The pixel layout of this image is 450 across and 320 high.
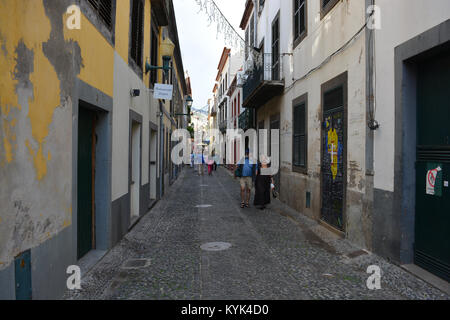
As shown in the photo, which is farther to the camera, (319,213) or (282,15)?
(282,15)

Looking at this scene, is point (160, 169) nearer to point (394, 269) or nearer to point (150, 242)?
point (150, 242)

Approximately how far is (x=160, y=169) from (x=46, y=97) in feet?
30.0

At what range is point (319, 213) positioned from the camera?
26.6 feet

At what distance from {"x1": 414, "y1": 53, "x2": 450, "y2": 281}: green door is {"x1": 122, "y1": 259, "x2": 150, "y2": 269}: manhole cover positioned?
3.76 metres

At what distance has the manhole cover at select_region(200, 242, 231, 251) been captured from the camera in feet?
19.6

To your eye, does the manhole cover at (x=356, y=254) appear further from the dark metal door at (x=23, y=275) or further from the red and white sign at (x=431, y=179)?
the dark metal door at (x=23, y=275)

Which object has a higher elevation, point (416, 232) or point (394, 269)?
point (416, 232)

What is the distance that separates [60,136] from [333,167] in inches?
211

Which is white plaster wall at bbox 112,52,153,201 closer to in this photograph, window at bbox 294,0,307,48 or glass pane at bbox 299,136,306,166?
glass pane at bbox 299,136,306,166

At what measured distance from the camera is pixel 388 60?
527 centimetres

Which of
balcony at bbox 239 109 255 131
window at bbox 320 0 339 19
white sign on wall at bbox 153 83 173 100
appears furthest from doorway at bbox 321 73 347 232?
balcony at bbox 239 109 255 131

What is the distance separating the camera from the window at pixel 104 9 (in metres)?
5.08

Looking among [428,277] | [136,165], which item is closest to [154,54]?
[136,165]
